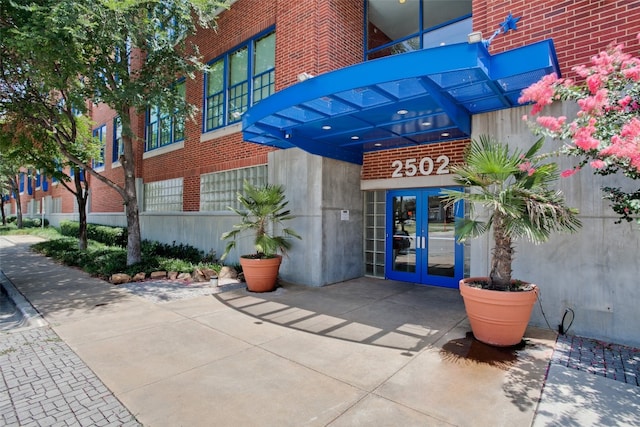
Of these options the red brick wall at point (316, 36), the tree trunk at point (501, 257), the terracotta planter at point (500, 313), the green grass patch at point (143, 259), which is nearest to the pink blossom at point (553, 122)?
the tree trunk at point (501, 257)

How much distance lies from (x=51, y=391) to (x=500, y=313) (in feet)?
16.4

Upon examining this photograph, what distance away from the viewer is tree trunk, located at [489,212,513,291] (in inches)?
174

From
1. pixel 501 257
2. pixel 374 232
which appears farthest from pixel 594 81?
pixel 374 232

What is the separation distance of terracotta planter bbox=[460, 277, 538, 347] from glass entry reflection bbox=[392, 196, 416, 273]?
12.3 ft

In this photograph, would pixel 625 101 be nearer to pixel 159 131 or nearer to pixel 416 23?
pixel 416 23

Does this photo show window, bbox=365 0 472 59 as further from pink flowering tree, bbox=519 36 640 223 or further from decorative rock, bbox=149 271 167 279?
decorative rock, bbox=149 271 167 279

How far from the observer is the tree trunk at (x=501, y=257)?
441 centimetres

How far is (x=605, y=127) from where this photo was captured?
355 centimetres

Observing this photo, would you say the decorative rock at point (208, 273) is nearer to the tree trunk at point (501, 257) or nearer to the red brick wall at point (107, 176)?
the tree trunk at point (501, 257)

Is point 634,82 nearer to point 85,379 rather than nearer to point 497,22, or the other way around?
point 497,22

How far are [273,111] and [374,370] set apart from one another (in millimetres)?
4359

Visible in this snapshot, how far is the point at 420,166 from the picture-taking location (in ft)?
25.6

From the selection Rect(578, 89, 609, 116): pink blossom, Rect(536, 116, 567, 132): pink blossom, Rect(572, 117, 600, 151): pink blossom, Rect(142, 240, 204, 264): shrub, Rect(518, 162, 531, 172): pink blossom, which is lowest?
Rect(142, 240, 204, 264): shrub

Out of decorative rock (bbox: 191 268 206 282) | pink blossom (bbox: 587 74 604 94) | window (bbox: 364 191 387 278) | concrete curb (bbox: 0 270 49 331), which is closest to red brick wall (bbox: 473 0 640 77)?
pink blossom (bbox: 587 74 604 94)
